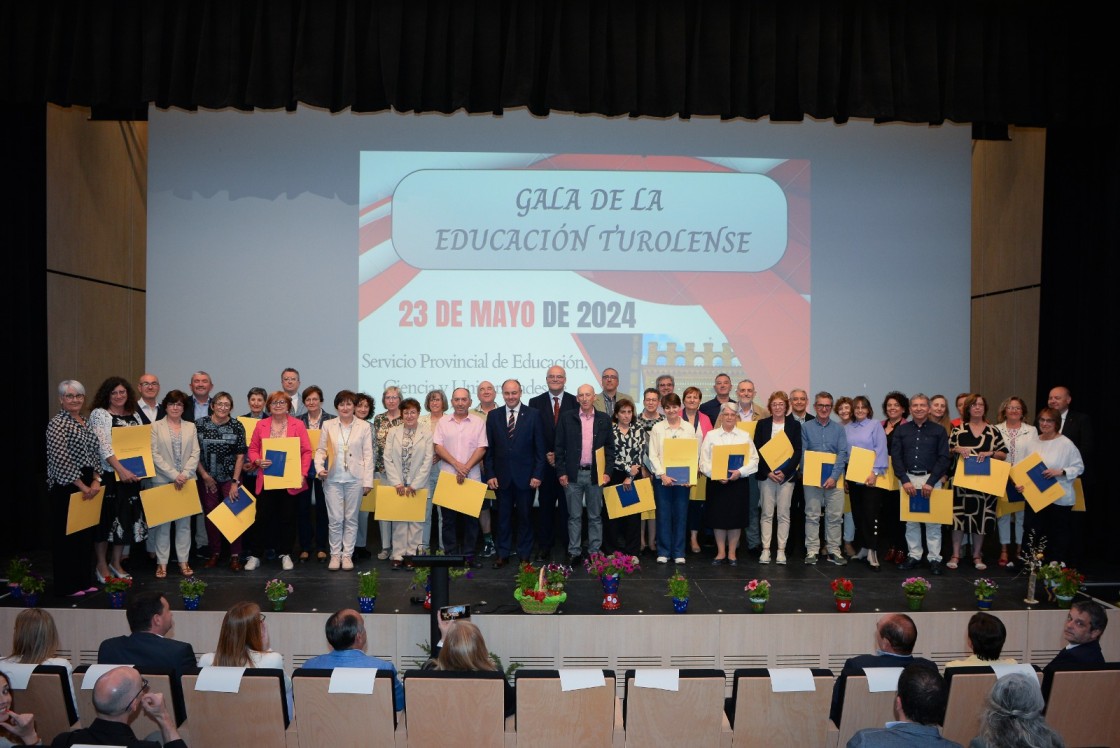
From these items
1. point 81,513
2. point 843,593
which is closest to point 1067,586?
point 843,593

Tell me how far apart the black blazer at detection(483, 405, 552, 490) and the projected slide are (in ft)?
3.62

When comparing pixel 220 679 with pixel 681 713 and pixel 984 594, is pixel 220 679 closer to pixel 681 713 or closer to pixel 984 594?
pixel 681 713

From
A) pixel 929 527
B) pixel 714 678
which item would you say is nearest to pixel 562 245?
pixel 929 527

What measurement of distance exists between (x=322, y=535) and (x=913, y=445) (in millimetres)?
4533

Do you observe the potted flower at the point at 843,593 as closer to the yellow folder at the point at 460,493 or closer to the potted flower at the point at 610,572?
the potted flower at the point at 610,572

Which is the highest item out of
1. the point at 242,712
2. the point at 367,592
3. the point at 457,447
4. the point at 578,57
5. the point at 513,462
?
the point at 578,57

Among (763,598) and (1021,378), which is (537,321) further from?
(1021,378)

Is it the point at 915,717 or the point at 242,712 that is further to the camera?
the point at 242,712

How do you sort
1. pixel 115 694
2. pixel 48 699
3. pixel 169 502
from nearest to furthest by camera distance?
pixel 115 694 → pixel 48 699 → pixel 169 502

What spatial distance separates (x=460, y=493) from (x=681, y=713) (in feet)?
10.9

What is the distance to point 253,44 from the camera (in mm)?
6328

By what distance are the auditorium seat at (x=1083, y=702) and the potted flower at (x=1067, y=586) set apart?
7.15ft

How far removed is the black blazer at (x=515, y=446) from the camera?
6387mm

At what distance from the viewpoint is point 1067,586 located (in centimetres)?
519
